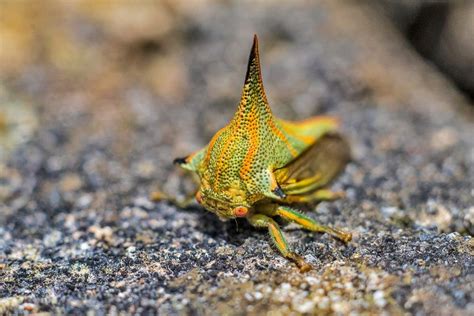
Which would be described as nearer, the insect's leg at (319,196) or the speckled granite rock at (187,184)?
the speckled granite rock at (187,184)

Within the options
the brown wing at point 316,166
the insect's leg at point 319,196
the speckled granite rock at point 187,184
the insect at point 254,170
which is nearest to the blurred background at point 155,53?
the speckled granite rock at point 187,184

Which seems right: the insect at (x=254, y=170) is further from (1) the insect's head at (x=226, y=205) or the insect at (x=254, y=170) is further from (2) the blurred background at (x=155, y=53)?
(2) the blurred background at (x=155, y=53)

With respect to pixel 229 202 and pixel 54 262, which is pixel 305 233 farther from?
pixel 54 262

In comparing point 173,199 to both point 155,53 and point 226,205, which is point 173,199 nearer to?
point 226,205

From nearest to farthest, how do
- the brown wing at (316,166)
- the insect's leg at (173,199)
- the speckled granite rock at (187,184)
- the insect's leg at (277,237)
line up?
the speckled granite rock at (187,184) → the insect's leg at (277,237) → the brown wing at (316,166) → the insect's leg at (173,199)

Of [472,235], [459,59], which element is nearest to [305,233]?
[472,235]

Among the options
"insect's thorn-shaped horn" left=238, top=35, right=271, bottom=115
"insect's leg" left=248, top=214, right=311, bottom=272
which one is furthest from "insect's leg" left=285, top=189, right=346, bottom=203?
"insect's thorn-shaped horn" left=238, top=35, right=271, bottom=115

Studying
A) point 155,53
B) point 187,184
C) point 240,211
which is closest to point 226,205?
point 240,211

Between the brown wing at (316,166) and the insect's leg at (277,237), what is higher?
the brown wing at (316,166)
